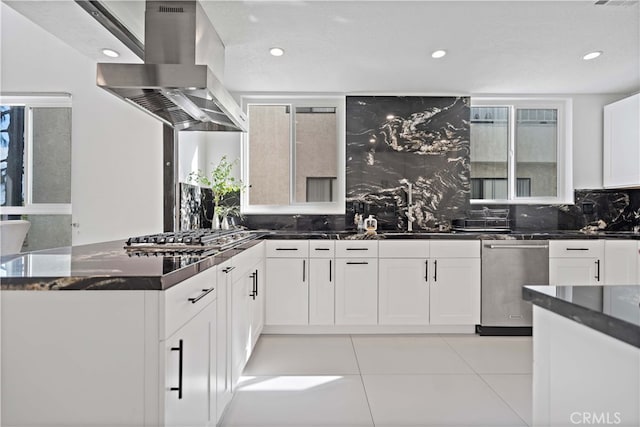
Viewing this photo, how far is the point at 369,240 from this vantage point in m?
3.68

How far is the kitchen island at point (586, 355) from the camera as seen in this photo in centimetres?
87

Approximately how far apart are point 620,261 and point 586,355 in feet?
11.0

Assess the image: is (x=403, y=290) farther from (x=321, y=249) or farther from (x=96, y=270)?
(x=96, y=270)

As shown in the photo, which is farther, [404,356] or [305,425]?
[404,356]

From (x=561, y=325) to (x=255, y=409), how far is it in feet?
5.84

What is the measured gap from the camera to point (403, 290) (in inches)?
145

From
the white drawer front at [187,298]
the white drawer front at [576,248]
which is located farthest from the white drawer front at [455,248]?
the white drawer front at [187,298]

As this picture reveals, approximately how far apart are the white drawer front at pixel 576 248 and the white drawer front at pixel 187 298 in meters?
3.22

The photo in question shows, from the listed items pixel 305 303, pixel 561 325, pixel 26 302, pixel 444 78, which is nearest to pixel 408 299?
pixel 305 303

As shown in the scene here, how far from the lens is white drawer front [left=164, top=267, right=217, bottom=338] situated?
1.30 metres

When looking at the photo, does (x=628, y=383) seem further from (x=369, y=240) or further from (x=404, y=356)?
(x=369, y=240)

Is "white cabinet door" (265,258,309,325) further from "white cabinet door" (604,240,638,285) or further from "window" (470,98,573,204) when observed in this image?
"white cabinet door" (604,240,638,285)

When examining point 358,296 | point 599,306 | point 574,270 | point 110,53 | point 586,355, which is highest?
point 110,53

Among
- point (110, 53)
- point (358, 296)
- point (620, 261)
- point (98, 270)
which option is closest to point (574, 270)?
point (620, 261)
